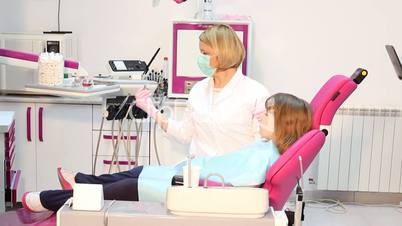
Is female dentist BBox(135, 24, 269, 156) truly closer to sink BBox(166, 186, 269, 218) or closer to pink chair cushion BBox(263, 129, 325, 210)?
pink chair cushion BBox(263, 129, 325, 210)

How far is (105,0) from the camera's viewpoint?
3846 millimetres

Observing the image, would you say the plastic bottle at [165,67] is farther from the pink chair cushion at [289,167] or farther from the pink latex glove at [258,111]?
the pink chair cushion at [289,167]

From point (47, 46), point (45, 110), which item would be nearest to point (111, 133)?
point (45, 110)

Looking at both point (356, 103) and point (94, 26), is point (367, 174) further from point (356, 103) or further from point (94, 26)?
point (94, 26)

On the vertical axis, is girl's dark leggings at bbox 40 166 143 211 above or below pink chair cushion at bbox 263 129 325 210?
below

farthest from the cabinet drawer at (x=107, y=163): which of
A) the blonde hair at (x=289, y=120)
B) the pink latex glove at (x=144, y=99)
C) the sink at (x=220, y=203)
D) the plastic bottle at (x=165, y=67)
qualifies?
the sink at (x=220, y=203)

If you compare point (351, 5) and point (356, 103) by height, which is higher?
point (351, 5)

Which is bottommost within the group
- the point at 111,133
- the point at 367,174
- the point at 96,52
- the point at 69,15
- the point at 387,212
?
the point at 387,212

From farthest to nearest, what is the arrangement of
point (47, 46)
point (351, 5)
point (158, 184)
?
point (351, 5), point (47, 46), point (158, 184)

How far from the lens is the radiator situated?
12.6ft

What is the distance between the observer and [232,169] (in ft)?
7.36

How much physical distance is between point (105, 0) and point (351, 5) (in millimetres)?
1709

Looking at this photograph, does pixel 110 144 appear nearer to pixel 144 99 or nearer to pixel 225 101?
pixel 144 99

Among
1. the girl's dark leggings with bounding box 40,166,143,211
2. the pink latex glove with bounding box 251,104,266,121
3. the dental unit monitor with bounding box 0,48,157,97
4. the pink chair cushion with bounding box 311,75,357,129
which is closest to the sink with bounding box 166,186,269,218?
the girl's dark leggings with bounding box 40,166,143,211
